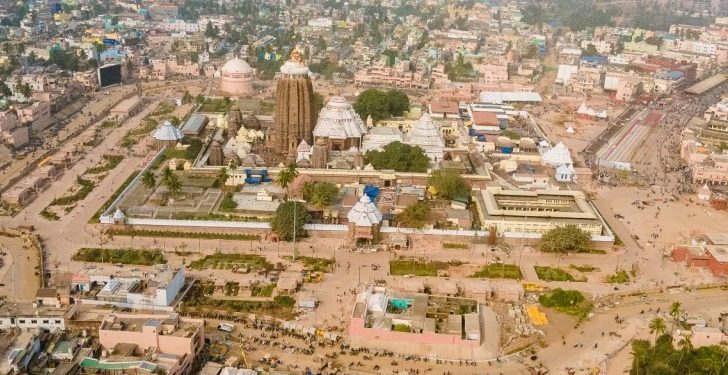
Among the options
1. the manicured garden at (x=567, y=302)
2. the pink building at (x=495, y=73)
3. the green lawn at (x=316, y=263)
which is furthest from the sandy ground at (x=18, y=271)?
the pink building at (x=495, y=73)

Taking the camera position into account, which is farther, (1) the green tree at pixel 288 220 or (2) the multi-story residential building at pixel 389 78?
(2) the multi-story residential building at pixel 389 78

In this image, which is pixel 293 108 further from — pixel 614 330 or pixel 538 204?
pixel 614 330

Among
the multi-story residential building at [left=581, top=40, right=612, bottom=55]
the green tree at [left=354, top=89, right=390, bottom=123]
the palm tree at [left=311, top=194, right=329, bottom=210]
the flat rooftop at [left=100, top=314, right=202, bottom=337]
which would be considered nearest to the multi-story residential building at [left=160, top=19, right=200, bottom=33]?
the green tree at [left=354, top=89, right=390, bottom=123]

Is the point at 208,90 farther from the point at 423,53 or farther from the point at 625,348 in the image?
the point at 625,348

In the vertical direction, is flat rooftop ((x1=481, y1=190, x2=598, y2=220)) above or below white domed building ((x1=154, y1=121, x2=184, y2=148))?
below

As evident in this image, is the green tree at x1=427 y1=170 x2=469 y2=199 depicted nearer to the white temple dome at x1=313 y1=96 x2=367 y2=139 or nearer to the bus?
the white temple dome at x1=313 y1=96 x2=367 y2=139

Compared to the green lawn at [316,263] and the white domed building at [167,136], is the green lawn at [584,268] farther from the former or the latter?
the white domed building at [167,136]
